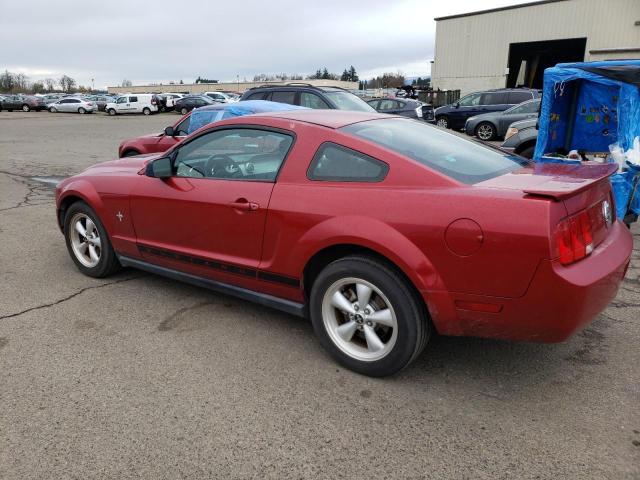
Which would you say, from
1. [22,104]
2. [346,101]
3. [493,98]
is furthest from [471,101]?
[22,104]

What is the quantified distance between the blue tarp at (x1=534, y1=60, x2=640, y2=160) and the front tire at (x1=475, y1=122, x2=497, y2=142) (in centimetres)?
863

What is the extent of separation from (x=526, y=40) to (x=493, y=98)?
18.3 metres

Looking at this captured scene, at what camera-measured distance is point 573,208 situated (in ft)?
8.45

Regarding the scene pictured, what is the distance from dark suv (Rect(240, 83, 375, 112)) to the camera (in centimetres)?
983

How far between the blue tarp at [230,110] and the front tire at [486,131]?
1001cm

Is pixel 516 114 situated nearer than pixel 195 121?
No

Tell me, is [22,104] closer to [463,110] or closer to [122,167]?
[463,110]

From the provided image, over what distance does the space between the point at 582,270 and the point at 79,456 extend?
8.49ft

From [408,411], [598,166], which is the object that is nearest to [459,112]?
[598,166]

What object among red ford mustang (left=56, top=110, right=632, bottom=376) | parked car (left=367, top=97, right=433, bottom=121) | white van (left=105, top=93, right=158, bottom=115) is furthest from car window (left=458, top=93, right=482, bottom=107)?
white van (left=105, top=93, right=158, bottom=115)

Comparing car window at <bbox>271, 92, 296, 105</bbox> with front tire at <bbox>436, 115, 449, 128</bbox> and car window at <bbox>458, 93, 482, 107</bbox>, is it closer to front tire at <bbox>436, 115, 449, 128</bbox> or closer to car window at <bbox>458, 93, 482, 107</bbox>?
front tire at <bbox>436, 115, 449, 128</bbox>

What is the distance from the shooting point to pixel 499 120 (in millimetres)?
15758

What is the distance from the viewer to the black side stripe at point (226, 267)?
10.9 ft

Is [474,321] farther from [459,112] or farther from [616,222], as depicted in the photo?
[459,112]
